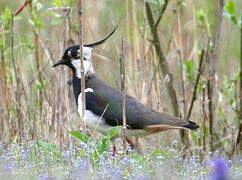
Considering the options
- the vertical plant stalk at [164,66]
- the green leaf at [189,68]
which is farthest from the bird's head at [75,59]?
the green leaf at [189,68]

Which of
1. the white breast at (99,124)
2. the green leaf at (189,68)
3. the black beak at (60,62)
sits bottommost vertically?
the white breast at (99,124)

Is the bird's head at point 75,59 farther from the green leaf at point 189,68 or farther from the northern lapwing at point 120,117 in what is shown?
the green leaf at point 189,68

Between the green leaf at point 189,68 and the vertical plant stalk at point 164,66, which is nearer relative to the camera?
the vertical plant stalk at point 164,66

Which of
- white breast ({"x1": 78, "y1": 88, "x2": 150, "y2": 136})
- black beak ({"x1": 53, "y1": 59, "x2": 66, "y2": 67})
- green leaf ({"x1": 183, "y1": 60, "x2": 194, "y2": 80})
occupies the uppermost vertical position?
black beak ({"x1": 53, "y1": 59, "x2": 66, "y2": 67})

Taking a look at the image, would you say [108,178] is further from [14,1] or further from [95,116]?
[14,1]

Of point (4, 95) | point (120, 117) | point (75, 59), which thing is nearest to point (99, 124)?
point (120, 117)

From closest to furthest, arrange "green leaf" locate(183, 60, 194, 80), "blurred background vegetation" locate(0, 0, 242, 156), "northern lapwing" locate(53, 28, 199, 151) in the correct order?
"northern lapwing" locate(53, 28, 199, 151) < "blurred background vegetation" locate(0, 0, 242, 156) < "green leaf" locate(183, 60, 194, 80)

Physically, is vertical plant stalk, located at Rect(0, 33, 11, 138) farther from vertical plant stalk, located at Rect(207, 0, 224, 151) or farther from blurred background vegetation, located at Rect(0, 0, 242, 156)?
vertical plant stalk, located at Rect(207, 0, 224, 151)

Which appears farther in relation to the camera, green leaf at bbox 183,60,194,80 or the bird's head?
green leaf at bbox 183,60,194,80

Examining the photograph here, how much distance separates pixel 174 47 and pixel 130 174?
337 cm

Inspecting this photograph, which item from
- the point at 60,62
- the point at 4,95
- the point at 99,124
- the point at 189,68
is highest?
the point at 60,62

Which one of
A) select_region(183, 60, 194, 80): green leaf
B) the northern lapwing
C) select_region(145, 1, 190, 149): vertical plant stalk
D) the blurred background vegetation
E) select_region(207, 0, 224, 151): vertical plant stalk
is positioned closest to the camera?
the northern lapwing

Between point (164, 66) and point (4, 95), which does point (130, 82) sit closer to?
point (164, 66)

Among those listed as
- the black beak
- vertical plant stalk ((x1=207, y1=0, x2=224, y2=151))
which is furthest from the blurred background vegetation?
the black beak
